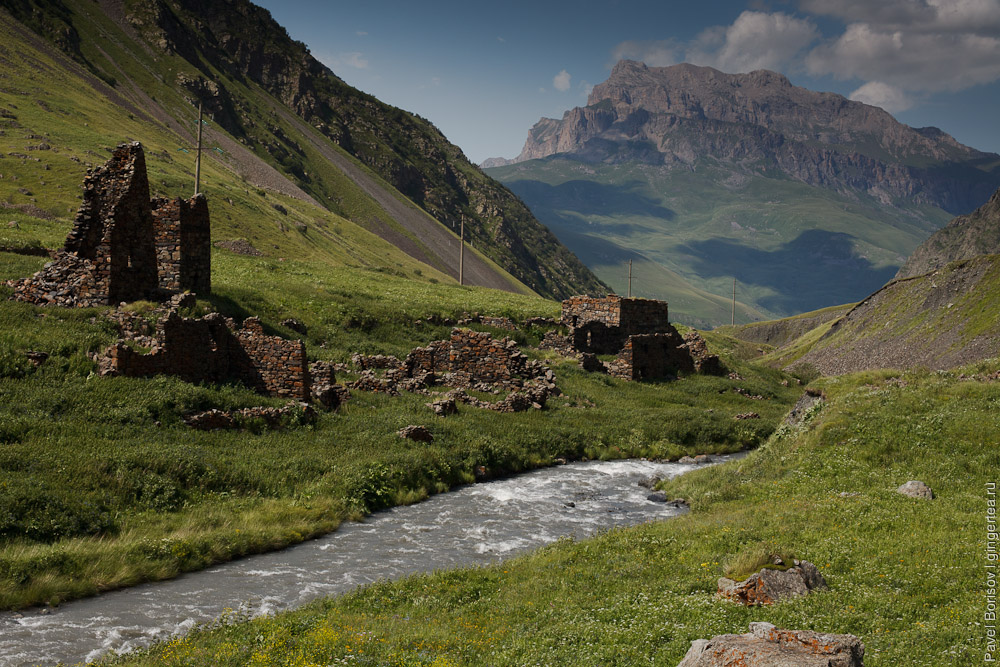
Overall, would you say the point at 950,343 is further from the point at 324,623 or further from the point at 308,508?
the point at 324,623

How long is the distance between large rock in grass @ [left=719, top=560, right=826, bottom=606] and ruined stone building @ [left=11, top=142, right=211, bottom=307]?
22.1 metres

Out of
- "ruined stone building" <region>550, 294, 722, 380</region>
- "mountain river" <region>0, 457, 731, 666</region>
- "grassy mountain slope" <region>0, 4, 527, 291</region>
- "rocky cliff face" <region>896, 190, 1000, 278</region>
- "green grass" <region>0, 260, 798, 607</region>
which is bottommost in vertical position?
"mountain river" <region>0, 457, 731, 666</region>

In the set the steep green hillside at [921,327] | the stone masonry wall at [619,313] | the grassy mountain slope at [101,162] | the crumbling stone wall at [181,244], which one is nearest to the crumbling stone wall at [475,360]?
the crumbling stone wall at [181,244]

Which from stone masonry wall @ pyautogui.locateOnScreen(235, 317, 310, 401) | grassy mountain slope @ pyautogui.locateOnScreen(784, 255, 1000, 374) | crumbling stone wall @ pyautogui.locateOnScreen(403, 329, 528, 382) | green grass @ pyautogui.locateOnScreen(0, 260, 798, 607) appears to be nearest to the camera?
green grass @ pyautogui.locateOnScreen(0, 260, 798, 607)

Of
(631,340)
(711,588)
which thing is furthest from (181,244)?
(711,588)

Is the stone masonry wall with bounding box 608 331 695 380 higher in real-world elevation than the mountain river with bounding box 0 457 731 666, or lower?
higher

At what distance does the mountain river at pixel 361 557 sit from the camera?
11336 millimetres

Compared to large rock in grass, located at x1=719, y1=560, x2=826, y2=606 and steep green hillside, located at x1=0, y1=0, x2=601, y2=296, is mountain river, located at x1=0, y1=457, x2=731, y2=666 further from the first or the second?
steep green hillside, located at x1=0, y1=0, x2=601, y2=296

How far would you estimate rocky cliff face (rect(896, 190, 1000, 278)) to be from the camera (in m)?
151

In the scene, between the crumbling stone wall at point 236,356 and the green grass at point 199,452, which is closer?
the green grass at point 199,452

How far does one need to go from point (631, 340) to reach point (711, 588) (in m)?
28.1

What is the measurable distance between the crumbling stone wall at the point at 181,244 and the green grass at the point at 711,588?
19.7 m

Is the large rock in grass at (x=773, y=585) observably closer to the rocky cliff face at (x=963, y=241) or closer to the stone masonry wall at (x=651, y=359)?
the stone masonry wall at (x=651, y=359)

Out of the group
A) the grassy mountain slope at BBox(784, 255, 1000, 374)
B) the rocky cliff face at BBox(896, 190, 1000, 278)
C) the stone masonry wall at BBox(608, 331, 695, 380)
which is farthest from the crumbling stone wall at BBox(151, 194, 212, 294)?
the rocky cliff face at BBox(896, 190, 1000, 278)
